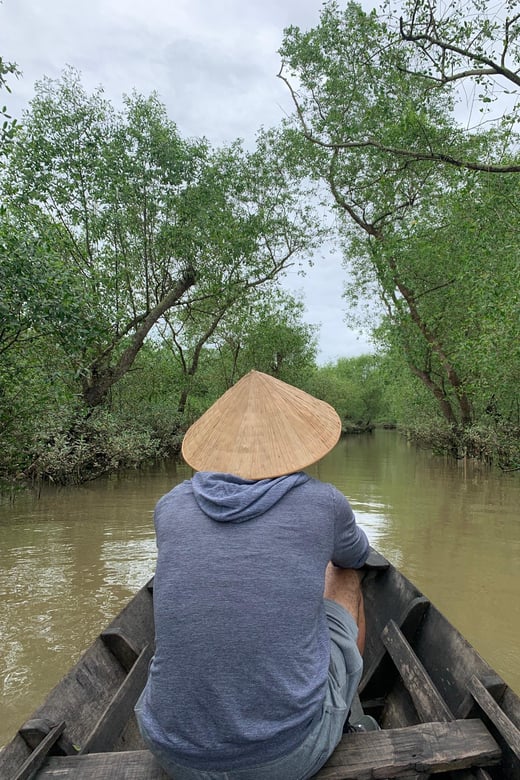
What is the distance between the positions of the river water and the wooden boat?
46.2 inches

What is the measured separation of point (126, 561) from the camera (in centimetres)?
730

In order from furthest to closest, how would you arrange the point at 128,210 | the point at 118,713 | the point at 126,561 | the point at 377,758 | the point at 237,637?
1. the point at 128,210
2. the point at 126,561
3. the point at 118,713
4. the point at 377,758
5. the point at 237,637

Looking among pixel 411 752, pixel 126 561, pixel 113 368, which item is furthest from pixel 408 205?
pixel 411 752

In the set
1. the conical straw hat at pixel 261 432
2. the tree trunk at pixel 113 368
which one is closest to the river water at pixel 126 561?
the tree trunk at pixel 113 368

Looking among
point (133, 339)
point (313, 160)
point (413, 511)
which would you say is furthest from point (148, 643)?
point (313, 160)

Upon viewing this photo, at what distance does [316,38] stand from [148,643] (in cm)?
1573

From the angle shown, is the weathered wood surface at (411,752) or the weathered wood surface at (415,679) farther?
the weathered wood surface at (415,679)

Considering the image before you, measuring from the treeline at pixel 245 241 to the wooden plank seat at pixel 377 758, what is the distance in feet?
21.3

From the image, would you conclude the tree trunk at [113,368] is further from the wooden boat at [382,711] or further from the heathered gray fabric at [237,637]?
the heathered gray fabric at [237,637]

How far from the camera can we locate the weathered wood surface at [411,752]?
1.85 m

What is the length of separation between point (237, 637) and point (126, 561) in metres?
6.25

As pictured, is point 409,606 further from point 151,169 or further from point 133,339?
point 151,169

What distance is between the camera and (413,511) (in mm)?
11281

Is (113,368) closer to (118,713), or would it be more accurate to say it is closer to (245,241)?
(245,241)
